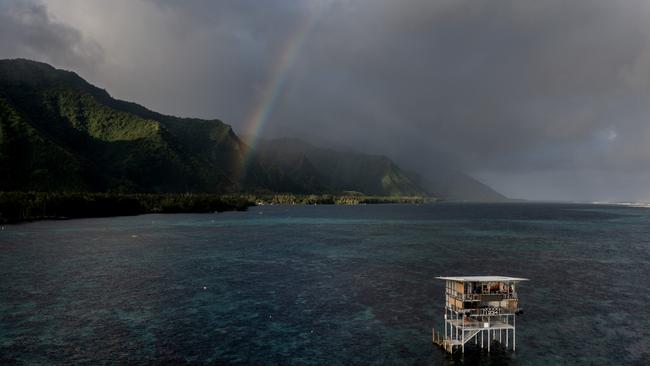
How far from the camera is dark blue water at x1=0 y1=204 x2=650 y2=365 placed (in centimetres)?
5603

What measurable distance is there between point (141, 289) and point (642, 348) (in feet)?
292

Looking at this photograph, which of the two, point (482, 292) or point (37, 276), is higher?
point (482, 292)

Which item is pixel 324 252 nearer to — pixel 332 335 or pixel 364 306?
pixel 364 306

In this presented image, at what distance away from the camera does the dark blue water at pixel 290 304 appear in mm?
56031

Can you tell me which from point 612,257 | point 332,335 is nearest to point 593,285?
point 612,257

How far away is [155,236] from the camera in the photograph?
18688 cm

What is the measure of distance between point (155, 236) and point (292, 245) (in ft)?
217

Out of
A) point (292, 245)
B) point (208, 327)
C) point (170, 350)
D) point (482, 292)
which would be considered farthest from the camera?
point (292, 245)

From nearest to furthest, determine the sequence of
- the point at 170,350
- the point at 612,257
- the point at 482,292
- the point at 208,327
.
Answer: the point at 170,350 → the point at 482,292 → the point at 208,327 → the point at 612,257

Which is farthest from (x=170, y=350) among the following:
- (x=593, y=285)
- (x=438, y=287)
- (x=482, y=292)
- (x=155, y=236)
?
(x=155, y=236)

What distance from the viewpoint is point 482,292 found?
59812mm

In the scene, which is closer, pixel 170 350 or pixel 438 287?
pixel 170 350

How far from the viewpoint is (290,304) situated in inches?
3123

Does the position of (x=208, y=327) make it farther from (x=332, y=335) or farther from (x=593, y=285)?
(x=593, y=285)
